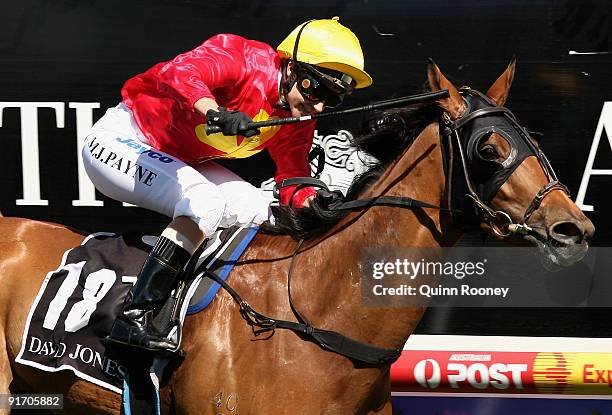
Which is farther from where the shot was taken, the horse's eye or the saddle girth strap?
the saddle girth strap

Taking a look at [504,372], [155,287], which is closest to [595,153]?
→ [504,372]

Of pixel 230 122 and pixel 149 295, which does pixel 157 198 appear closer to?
pixel 149 295

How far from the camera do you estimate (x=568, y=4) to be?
12.9ft

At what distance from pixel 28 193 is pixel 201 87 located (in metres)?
1.82

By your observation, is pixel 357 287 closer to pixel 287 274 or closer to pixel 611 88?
pixel 287 274

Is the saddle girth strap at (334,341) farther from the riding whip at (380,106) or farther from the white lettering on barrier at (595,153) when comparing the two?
the white lettering on barrier at (595,153)

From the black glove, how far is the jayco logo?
44cm

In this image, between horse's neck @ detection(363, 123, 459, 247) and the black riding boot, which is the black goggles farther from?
the black riding boot

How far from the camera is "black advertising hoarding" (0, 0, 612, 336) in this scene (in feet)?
13.1

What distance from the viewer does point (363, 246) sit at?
9.42 feet

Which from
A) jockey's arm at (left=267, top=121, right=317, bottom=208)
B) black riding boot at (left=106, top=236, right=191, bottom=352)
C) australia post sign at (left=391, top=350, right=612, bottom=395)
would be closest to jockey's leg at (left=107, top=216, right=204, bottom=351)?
black riding boot at (left=106, top=236, right=191, bottom=352)

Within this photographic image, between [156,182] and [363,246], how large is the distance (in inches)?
31.0

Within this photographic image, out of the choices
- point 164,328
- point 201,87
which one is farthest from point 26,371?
point 201,87
